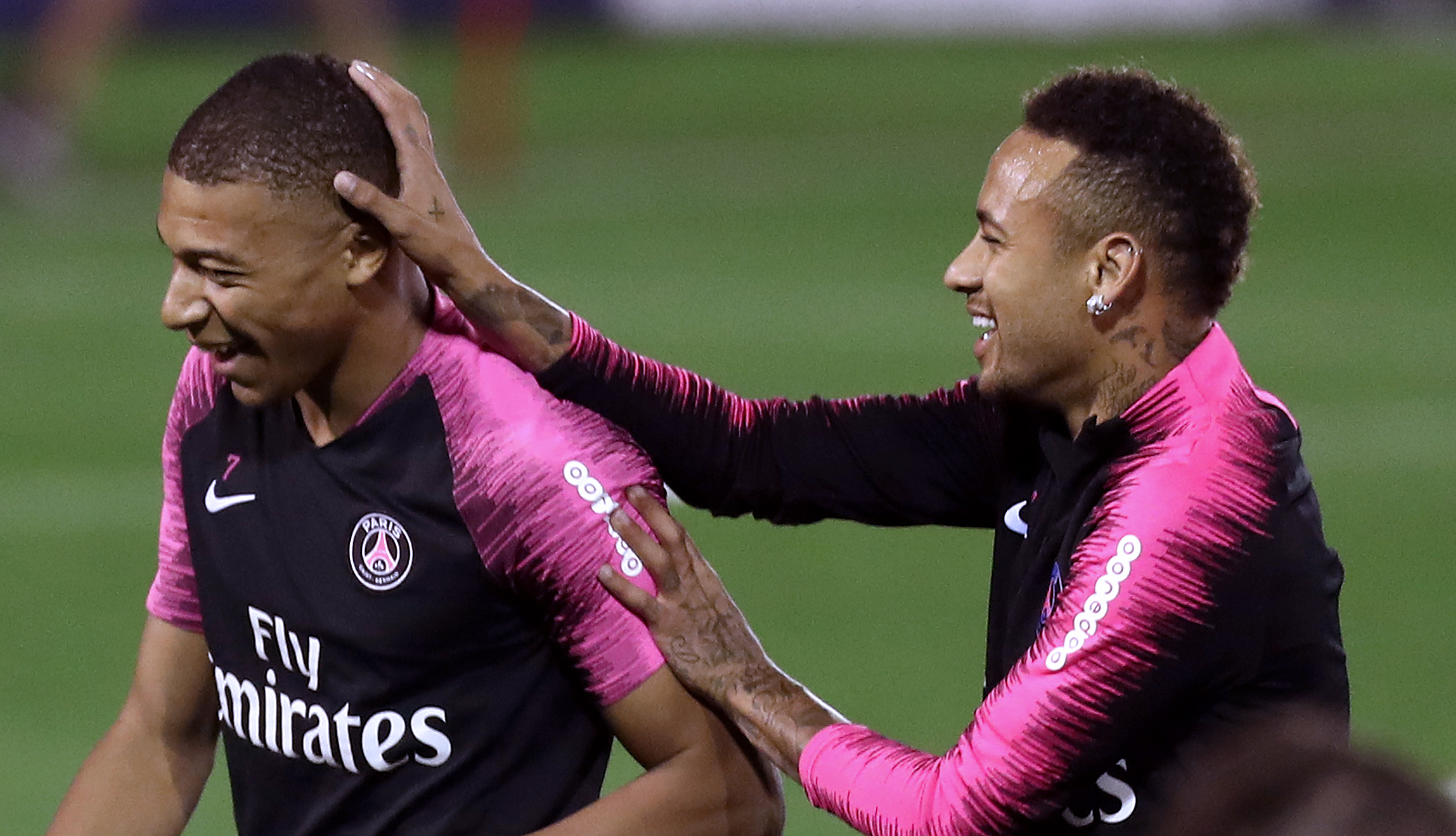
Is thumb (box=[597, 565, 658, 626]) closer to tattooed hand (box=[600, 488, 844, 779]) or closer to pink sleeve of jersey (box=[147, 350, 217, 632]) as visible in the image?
tattooed hand (box=[600, 488, 844, 779])

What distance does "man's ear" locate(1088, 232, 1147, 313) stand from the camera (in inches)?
112

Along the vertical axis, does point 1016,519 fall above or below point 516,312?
below

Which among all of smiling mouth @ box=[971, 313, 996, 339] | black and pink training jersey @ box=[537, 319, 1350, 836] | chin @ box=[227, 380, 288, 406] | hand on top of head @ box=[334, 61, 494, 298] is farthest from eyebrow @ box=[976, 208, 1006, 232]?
chin @ box=[227, 380, 288, 406]

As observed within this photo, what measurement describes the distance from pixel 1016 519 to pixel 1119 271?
1.37ft

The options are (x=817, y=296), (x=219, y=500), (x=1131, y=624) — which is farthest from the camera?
(x=817, y=296)

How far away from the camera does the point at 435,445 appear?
2947 mm

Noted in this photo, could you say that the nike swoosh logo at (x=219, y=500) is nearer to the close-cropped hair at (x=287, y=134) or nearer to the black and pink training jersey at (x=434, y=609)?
the black and pink training jersey at (x=434, y=609)

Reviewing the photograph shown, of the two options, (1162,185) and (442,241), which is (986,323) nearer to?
(1162,185)

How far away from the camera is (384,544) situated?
2.95m

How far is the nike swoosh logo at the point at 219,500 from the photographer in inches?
121

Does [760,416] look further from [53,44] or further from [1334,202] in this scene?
[53,44]

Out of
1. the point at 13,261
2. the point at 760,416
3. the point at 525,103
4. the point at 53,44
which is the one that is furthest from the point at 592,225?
the point at 760,416

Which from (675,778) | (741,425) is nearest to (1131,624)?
(675,778)

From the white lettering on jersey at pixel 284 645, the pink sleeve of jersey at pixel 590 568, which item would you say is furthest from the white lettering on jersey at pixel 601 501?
the white lettering on jersey at pixel 284 645
